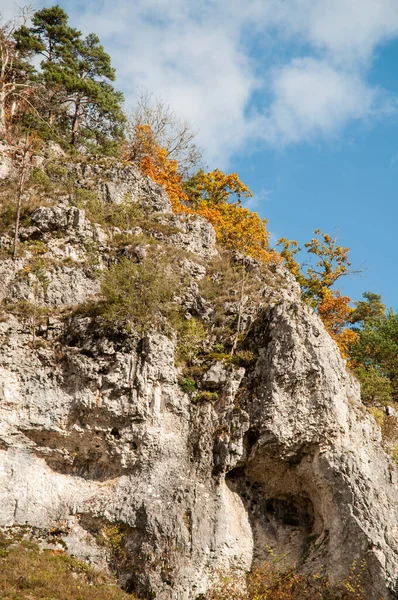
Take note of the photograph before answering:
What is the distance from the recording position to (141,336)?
21.8 meters

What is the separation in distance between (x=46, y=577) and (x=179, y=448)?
6.06 metres

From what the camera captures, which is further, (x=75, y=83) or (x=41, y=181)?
(x=75, y=83)

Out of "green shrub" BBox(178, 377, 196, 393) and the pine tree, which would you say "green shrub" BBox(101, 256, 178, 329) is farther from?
the pine tree

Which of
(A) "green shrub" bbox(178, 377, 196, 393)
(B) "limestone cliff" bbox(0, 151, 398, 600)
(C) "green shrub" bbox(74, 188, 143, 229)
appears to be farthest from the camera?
(C) "green shrub" bbox(74, 188, 143, 229)

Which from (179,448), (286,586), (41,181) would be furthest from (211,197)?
(286,586)

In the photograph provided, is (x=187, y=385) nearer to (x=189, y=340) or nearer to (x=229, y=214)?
(x=189, y=340)

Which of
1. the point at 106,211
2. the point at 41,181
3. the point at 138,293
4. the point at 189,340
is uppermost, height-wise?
the point at 41,181

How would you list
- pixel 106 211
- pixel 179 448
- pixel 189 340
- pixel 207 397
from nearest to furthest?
pixel 179 448 → pixel 207 397 → pixel 189 340 → pixel 106 211

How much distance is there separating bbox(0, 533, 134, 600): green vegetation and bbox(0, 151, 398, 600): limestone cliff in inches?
30.3

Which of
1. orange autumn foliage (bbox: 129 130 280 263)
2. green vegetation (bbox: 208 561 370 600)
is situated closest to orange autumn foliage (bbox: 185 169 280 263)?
orange autumn foliage (bbox: 129 130 280 263)

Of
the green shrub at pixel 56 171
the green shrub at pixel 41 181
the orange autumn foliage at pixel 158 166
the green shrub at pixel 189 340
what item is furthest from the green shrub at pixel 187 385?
A: the orange autumn foliage at pixel 158 166

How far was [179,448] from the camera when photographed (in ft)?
66.4

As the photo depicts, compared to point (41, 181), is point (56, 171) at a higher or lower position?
higher

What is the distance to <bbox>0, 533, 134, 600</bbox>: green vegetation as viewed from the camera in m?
15.6
